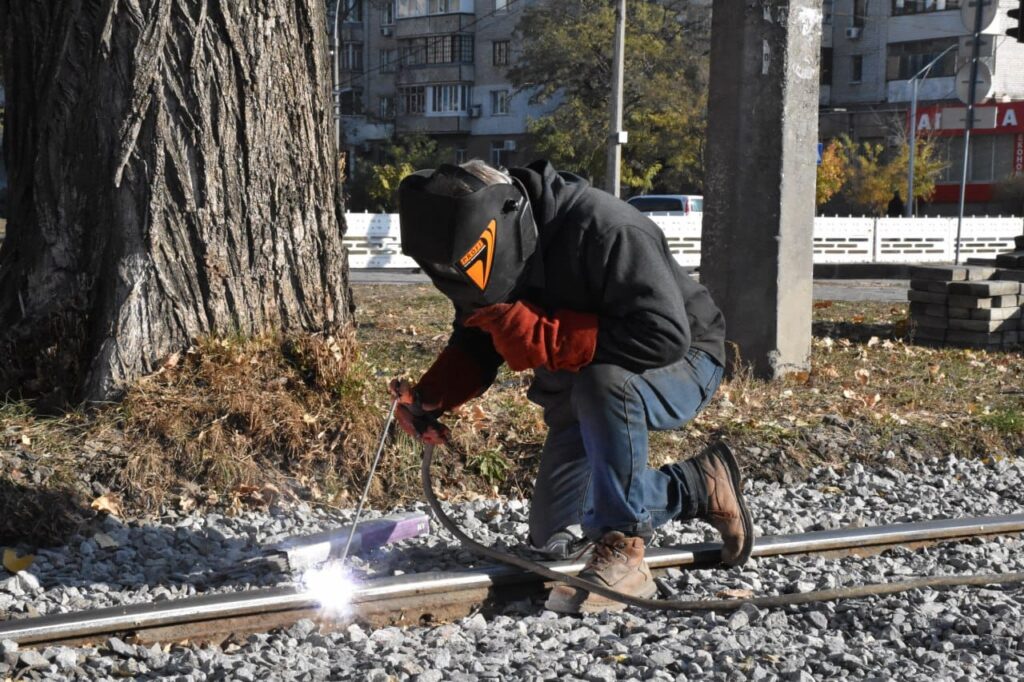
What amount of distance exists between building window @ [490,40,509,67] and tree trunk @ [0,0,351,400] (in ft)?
193

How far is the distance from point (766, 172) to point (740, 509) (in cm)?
440

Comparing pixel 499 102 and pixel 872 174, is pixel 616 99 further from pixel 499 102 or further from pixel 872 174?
pixel 499 102

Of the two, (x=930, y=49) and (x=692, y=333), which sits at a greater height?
(x=930, y=49)

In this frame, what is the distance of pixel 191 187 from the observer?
5684mm

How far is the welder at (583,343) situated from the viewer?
376 centimetres

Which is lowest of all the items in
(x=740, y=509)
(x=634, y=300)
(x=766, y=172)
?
(x=740, y=509)

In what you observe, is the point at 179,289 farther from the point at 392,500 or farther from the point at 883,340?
the point at 883,340

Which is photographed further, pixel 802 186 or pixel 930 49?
pixel 930 49

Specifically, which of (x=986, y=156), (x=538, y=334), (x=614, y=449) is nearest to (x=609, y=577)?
(x=614, y=449)

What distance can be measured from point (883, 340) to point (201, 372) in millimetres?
7116

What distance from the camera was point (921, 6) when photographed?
57094 mm

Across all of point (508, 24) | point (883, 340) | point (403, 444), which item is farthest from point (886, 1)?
point (403, 444)

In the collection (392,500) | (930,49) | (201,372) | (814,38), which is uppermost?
(930,49)

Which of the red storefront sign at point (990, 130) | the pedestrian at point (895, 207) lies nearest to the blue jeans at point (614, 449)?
the pedestrian at point (895, 207)
